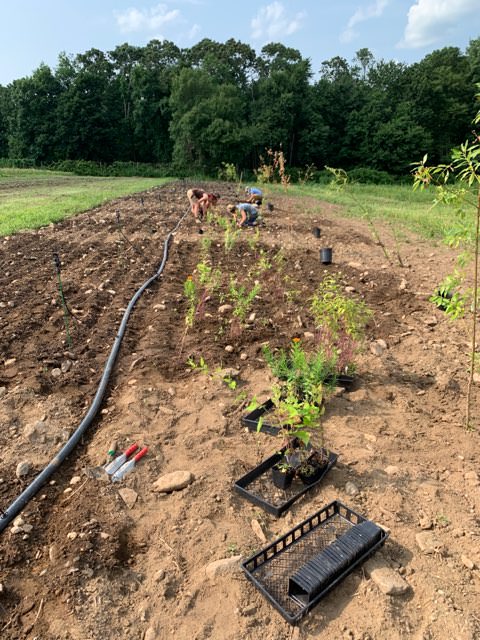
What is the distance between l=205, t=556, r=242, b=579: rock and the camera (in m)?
2.00

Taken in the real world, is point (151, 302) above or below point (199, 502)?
above

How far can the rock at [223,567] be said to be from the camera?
1997mm

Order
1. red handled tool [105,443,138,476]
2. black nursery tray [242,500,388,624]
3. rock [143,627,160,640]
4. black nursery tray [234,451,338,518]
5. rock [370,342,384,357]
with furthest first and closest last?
rock [370,342,384,357] → red handled tool [105,443,138,476] → black nursery tray [234,451,338,518] → black nursery tray [242,500,388,624] → rock [143,627,160,640]

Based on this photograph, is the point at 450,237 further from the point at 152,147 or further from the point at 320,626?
the point at 152,147

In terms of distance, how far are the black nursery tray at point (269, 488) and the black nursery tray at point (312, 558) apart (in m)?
0.17

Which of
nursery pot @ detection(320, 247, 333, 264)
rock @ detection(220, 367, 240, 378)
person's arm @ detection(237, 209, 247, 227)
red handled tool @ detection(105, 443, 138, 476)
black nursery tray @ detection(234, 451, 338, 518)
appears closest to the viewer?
black nursery tray @ detection(234, 451, 338, 518)

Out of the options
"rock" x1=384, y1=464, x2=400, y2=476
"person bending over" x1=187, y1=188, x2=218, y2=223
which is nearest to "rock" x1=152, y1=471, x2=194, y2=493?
"rock" x1=384, y1=464, x2=400, y2=476

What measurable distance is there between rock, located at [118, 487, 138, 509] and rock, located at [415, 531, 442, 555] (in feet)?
4.80

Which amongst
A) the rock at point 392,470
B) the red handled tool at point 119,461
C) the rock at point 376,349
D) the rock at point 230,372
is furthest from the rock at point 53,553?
the rock at point 376,349

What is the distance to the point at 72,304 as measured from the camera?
4902 mm

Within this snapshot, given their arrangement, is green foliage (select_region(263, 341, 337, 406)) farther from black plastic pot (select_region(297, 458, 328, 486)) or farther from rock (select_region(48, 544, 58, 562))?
rock (select_region(48, 544, 58, 562))

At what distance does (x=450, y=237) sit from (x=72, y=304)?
3.86 m

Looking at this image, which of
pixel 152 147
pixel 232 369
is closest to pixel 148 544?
pixel 232 369

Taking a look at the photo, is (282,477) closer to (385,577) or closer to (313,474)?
(313,474)
